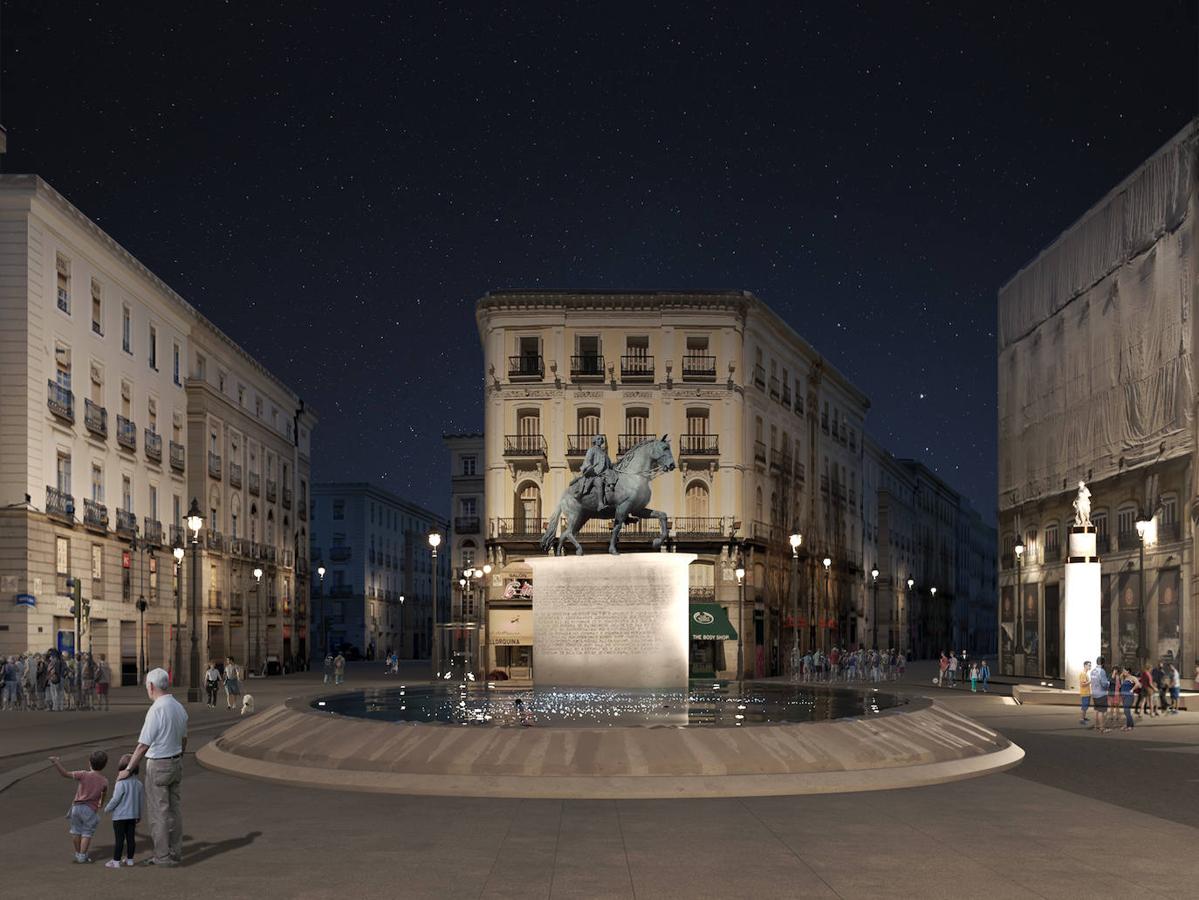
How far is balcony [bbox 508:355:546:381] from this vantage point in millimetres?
73625

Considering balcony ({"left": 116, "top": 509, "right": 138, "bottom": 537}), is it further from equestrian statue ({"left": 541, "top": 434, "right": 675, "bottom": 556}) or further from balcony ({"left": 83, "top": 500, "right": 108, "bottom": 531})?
equestrian statue ({"left": 541, "top": 434, "right": 675, "bottom": 556})

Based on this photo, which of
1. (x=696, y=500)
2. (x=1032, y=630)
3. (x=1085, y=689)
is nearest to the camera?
(x=1085, y=689)

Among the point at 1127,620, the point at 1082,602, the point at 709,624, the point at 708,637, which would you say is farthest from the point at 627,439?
the point at 1082,602

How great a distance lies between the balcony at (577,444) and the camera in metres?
73.1

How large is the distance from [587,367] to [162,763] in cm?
6213

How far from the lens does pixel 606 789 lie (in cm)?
1781

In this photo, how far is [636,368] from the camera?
74438 millimetres

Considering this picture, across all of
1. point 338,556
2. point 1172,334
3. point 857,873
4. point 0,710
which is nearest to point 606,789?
point 857,873

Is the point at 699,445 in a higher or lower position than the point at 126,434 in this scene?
higher

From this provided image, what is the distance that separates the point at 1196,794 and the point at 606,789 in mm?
7965

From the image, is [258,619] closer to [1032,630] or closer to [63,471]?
[63,471]

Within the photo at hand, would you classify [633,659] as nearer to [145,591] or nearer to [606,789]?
[606,789]

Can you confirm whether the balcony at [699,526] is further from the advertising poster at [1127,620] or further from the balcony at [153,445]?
the balcony at [153,445]

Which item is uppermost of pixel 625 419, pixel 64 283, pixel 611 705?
pixel 64 283
